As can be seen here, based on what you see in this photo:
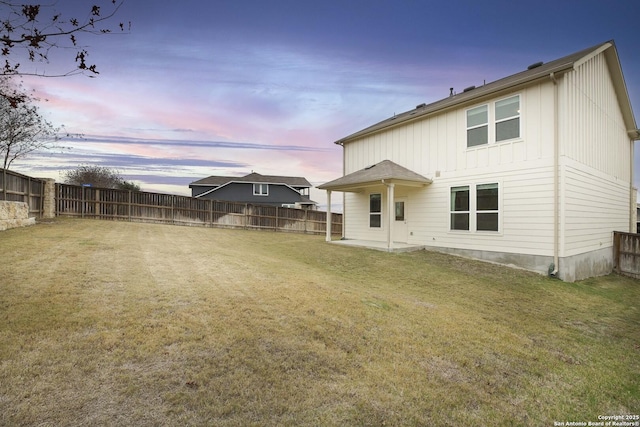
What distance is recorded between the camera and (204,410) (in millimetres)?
2621

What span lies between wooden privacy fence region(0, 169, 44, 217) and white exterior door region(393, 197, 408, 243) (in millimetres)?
14954

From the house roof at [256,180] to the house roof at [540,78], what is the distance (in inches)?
876

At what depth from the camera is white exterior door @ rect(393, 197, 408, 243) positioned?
1406 cm

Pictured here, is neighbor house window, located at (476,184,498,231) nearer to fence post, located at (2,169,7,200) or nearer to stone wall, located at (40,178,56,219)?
fence post, located at (2,169,7,200)

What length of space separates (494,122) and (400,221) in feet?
17.3

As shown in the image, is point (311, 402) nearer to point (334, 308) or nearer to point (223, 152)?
point (334, 308)

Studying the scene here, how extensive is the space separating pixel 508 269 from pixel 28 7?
39.0 feet

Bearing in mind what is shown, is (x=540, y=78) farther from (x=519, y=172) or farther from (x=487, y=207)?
(x=487, y=207)

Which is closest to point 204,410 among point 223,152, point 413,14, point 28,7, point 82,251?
point 28,7

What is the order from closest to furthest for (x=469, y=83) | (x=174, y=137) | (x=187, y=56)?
(x=187, y=56)
(x=469, y=83)
(x=174, y=137)

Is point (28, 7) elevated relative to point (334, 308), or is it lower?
elevated

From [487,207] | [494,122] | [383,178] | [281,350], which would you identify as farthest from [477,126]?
[281,350]

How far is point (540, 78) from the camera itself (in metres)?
Result: 9.86

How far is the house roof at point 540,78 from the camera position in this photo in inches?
391
